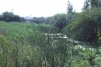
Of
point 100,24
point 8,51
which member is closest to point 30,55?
point 8,51

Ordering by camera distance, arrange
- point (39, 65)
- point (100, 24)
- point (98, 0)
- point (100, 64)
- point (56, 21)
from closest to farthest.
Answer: point (100, 64) < point (39, 65) < point (100, 24) < point (98, 0) < point (56, 21)

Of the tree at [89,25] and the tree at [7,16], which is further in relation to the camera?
the tree at [7,16]

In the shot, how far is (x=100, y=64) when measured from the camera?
4867 millimetres

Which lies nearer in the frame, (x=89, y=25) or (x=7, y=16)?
(x=89, y=25)

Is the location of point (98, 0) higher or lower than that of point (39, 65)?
higher

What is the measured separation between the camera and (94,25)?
777 inches

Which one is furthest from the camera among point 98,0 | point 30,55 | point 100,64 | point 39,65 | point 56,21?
point 56,21

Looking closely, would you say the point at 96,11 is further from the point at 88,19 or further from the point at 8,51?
Result: the point at 8,51

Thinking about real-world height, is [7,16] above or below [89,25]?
above

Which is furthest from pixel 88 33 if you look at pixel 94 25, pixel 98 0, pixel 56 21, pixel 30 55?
pixel 30 55

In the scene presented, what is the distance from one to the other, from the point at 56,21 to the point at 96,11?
12.1 meters

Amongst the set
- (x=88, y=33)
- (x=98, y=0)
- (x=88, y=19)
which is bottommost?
(x=88, y=33)

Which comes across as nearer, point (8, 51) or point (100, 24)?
point (8, 51)

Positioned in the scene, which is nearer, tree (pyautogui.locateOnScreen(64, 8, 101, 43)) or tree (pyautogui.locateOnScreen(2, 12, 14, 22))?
tree (pyautogui.locateOnScreen(64, 8, 101, 43))
